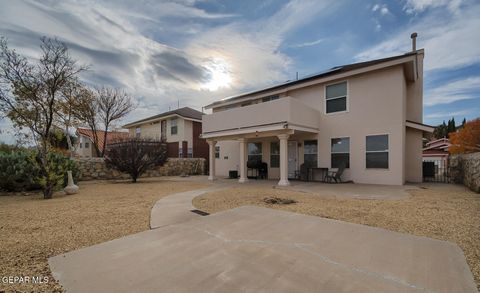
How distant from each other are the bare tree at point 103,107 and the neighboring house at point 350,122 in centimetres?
1332

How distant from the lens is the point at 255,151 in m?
15.3

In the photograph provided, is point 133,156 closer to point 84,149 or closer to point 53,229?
point 53,229

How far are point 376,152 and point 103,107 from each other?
2322 cm

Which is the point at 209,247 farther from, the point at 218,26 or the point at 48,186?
the point at 218,26

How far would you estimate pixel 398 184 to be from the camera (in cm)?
995

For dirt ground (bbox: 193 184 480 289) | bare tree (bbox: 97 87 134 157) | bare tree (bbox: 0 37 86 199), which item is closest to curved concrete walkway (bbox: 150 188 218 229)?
dirt ground (bbox: 193 184 480 289)

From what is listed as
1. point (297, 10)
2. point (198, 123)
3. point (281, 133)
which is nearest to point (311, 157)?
point (281, 133)

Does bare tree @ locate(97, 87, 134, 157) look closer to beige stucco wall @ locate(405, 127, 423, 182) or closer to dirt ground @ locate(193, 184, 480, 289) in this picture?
dirt ground @ locate(193, 184, 480, 289)

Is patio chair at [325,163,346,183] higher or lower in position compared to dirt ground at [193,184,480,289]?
higher

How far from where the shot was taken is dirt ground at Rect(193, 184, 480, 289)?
12.7 feet

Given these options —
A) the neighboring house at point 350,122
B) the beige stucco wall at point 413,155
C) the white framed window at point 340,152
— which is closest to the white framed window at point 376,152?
the neighboring house at point 350,122

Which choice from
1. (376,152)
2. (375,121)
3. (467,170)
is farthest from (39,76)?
(467,170)

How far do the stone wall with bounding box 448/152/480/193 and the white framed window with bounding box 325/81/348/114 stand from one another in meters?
5.48

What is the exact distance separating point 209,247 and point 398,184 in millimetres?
10163
